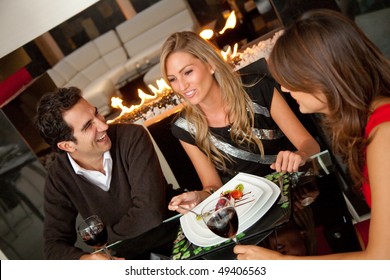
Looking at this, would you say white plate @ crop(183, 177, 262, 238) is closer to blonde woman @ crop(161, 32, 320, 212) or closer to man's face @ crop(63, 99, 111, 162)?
blonde woman @ crop(161, 32, 320, 212)

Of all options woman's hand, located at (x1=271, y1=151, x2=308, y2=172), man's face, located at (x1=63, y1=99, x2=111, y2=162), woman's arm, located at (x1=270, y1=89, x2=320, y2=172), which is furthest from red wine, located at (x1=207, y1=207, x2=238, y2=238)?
man's face, located at (x1=63, y1=99, x2=111, y2=162)

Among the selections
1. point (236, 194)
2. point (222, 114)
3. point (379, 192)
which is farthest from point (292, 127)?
point (379, 192)

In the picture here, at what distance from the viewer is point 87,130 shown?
2156 millimetres

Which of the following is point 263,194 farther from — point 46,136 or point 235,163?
point 46,136

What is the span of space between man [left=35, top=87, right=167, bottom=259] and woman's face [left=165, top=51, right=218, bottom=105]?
362 millimetres

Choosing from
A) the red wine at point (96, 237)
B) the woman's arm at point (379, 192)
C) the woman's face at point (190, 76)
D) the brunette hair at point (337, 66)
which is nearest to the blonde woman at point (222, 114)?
the woman's face at point (190, 76)

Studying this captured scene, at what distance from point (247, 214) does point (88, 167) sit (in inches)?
46.0

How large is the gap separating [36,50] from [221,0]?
1308 millimetres

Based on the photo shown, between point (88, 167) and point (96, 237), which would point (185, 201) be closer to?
point (96, 237)

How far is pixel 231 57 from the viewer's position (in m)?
2.69

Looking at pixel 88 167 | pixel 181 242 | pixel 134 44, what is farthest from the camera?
pixel 134 44
